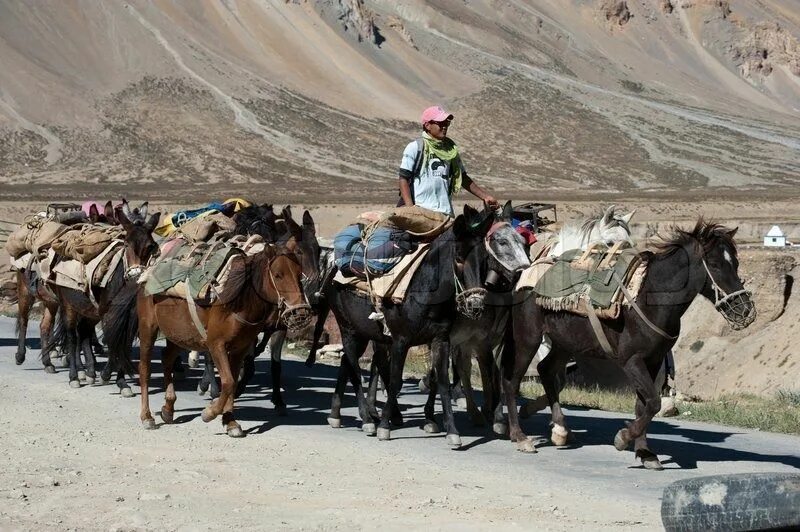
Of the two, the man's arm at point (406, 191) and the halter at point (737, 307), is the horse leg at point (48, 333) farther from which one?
the halter at point (737, 307)

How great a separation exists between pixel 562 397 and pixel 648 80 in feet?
470

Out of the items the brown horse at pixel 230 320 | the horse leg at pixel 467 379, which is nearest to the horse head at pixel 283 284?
the brown horse at pixel 230 320

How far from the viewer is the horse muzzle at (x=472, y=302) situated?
1252 centimetres

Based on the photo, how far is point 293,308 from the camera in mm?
13070

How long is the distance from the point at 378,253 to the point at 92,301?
201 inches

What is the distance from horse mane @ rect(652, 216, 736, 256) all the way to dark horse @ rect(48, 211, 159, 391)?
5.95m

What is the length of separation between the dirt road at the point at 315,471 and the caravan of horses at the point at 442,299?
0.41 meters

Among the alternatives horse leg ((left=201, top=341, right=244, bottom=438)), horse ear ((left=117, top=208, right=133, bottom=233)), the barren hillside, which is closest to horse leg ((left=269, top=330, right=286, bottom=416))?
horse leg ((left=201, top=341, right=244, bottom=438))

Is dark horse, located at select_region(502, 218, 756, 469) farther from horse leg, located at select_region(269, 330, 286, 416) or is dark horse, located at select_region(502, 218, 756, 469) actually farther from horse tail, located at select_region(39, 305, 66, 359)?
horse tail, located at select_region(39, 305, 66, 359)

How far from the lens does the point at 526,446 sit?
12766 mm

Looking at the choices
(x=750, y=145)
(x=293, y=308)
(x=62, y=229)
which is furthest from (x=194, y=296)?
(x=750, y=145)

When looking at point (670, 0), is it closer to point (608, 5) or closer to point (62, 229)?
point (608, 5)

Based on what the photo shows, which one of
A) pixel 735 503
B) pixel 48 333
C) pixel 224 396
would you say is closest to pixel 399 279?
pixel 224 396

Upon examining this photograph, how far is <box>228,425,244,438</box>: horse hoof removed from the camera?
1309cm
